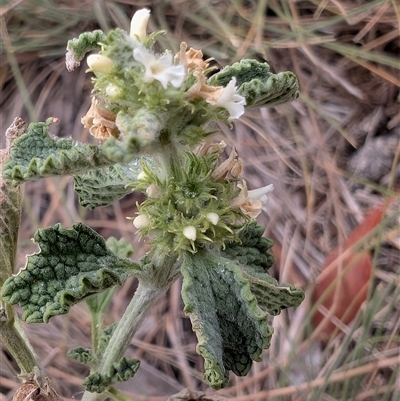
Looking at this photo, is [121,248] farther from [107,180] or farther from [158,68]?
[158,68]

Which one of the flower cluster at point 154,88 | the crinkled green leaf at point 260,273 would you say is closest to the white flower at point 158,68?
the flower cluster at point 154,88

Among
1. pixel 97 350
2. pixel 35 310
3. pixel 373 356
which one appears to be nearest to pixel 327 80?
pixel 373 356

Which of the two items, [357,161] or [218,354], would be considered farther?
[357,161]

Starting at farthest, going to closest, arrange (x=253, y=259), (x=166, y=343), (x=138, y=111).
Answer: (x=166, y=343) < (x=253, y=259) < (x=138, y=111)

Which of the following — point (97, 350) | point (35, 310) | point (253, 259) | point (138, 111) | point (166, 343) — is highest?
point (138, 111)

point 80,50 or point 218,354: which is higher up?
point 80,50

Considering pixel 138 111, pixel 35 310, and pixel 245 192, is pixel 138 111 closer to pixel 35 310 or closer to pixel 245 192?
pixel 245 192
